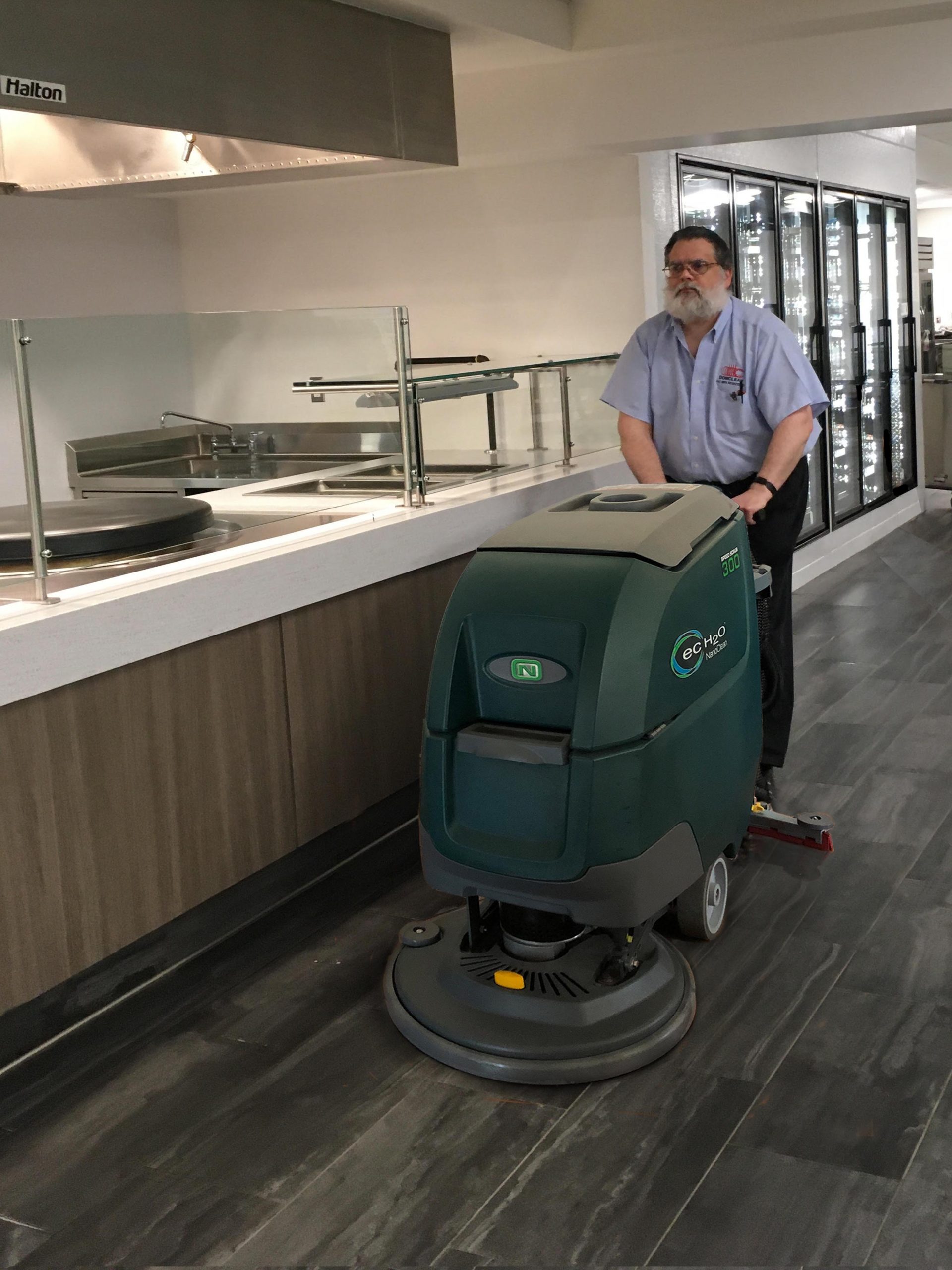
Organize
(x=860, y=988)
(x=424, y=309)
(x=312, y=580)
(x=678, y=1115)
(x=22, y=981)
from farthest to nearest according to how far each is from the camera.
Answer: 1. (x=424, y=309)
2. (x=312, y=580)
3. (x=860, y=988)
4. (x=22, y=981)
5. (x=678, y=1115)

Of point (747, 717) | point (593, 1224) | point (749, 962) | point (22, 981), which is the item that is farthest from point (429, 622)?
point (593, 1224)

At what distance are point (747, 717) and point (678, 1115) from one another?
32.3 inches

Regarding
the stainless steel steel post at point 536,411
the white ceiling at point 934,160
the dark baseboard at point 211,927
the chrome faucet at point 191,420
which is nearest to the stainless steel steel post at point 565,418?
the stainless steel steel post at point 536,411

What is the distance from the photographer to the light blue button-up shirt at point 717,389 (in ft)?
10.4

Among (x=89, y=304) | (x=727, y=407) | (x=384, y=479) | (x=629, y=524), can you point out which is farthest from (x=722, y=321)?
(x=89, y=304)

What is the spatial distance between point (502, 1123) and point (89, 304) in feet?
12.8

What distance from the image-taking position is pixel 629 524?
7.64 feet

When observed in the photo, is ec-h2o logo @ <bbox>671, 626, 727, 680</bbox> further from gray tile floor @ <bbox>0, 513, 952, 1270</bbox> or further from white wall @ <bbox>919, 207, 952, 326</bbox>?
white wall @ <bbox>919, 207, 952, 326</bbox>

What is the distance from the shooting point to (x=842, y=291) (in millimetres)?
7023

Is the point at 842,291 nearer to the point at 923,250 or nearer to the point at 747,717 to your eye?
the point at 923,250

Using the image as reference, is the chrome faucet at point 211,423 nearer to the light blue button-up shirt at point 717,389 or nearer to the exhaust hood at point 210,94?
the exhaust hood at point 210,94

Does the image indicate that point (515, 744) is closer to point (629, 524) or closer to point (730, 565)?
point (629, 524)

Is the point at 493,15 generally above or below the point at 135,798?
above

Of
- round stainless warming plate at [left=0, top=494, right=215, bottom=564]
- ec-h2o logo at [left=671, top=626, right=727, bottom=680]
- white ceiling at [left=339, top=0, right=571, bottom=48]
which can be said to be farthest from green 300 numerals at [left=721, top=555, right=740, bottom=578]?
white ceiling at [left=339, top=0, right=571, bottom=48]
